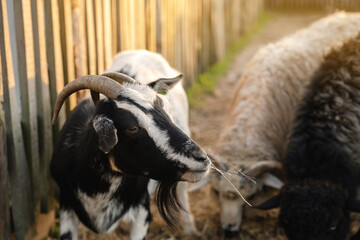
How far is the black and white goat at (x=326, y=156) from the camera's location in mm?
3601

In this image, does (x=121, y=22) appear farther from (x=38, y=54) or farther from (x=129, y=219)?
(x=129, y=219)

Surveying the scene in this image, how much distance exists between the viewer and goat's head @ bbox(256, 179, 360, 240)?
355cm

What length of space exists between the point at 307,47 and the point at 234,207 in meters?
2.55

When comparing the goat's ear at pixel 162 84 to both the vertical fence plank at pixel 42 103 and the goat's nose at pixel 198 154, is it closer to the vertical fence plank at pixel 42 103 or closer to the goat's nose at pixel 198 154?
the goat's nose at pixel 198 154

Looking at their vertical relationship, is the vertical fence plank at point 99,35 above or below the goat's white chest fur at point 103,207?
above

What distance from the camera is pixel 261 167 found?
425 centimetres

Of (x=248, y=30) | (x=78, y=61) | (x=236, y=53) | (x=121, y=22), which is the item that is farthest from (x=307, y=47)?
(x=248, y=30)

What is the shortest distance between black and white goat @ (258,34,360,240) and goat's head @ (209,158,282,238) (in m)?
0.28

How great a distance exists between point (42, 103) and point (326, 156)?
2478 millimetres

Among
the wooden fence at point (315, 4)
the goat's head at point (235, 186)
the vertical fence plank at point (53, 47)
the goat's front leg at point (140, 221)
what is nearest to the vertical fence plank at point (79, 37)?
the vertical fence plank at point (53, 47)

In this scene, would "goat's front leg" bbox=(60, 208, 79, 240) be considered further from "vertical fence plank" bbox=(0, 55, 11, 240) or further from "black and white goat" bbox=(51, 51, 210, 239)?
"vertical fence plank" bbox=(0, 55, 11, 240)

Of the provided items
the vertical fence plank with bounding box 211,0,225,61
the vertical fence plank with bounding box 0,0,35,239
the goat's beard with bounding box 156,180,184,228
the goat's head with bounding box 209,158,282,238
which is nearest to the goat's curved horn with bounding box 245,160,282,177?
the goat's head with bounding box 209,158,282,238

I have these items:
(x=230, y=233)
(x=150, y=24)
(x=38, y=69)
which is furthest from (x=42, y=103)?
(x=150, y=24)

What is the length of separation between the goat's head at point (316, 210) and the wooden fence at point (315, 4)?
12.7 meters
